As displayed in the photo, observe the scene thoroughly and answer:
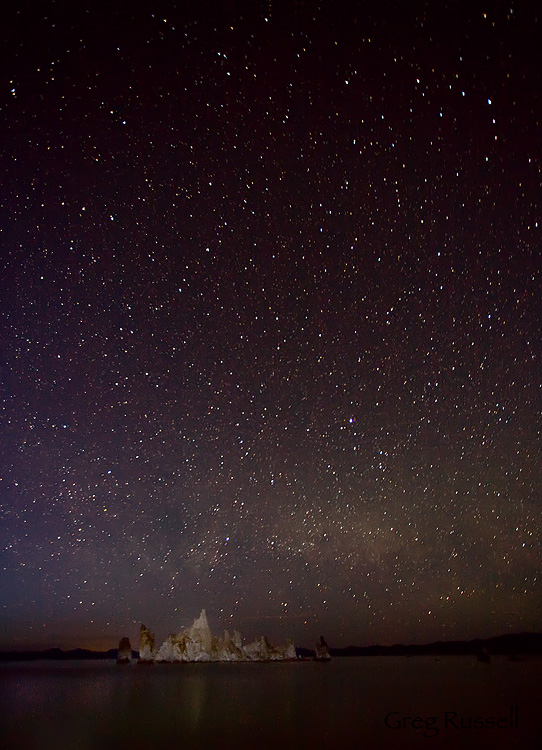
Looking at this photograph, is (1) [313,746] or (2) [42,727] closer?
(1) [313,746]

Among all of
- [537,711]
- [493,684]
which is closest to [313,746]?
[537,711]

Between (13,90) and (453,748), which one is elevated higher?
Answer: (13,90)

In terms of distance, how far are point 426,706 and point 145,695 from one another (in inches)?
701

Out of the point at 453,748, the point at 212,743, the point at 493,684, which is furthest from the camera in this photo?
the point at 493,684

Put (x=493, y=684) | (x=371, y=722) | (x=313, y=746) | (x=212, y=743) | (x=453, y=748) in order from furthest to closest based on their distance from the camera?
(x=493, y=684)
(x=371, y=722)
(x=212, y=743)
(x=313, y=746)
(x=453, y=748)

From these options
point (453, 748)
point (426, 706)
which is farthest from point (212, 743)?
point (426, 706)

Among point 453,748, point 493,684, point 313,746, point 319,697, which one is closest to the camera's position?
point 453,748

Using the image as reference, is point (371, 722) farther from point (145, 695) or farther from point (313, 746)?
point (145, 695)

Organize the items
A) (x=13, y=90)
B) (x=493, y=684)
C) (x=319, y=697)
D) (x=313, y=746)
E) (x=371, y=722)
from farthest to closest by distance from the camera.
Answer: (x=493, y=684)
(x=319, y=697)
(x=371, y=722)
(x=313, y=746)
(x=13, y=90)

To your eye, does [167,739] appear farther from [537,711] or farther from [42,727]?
[537,711]

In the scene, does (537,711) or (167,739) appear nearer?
(167,739)

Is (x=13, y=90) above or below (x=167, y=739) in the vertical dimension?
above

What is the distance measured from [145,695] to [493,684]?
1907cm

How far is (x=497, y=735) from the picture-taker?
1436 centimetres
